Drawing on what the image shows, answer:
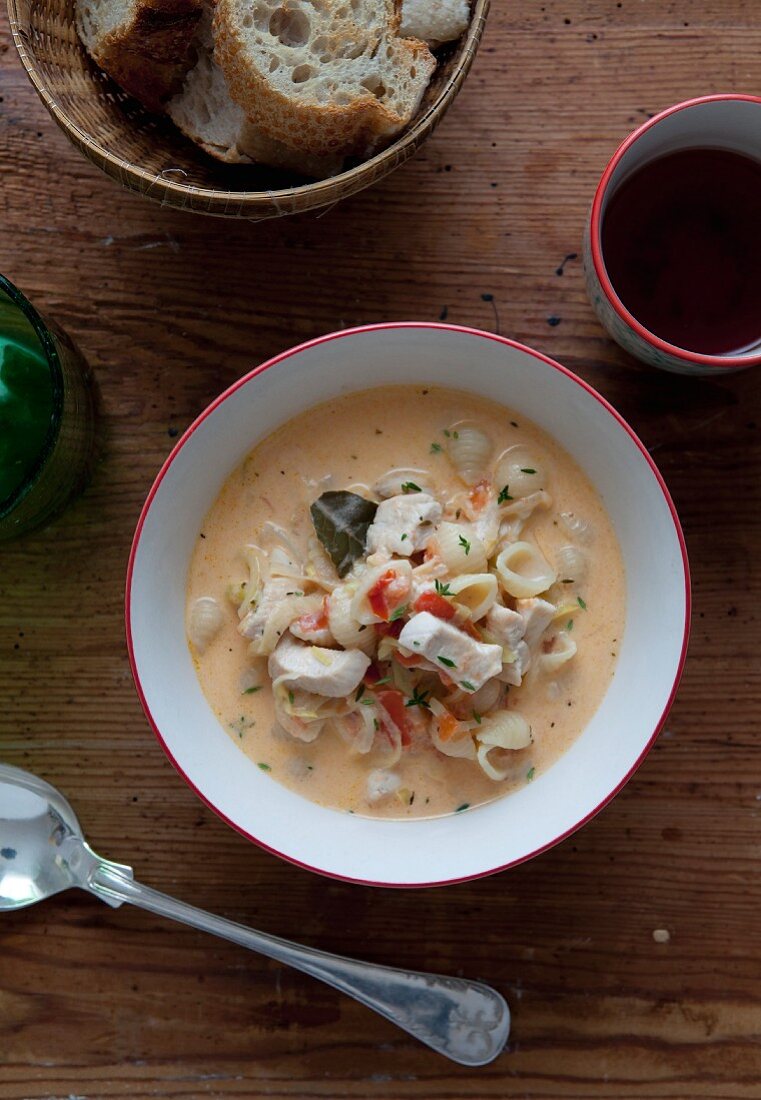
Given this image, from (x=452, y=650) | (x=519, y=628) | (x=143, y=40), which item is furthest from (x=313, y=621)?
(x=143, y=40)

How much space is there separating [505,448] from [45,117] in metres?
1.19

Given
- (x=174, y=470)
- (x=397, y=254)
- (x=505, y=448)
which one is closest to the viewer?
(x=174, y=470)

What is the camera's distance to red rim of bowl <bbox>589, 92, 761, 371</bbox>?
1.62 metres

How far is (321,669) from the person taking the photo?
1705 mm

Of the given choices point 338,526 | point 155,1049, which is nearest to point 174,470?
point 338,526

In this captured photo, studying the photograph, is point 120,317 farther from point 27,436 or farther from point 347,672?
point 347,672

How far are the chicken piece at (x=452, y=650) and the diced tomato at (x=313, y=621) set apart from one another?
0.16 metres

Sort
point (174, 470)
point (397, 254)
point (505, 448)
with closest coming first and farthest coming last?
1. point (174, 470)
2. point (505, 448)
3. point (397, 254)

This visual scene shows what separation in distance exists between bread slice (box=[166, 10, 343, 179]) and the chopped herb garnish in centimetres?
99

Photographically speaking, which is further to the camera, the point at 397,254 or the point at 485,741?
the point at 397,254

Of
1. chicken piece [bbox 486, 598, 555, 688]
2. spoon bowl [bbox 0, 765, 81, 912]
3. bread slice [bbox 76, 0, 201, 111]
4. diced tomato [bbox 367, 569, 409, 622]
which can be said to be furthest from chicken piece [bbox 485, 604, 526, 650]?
bread slice [bbox 76, 0, 201, 111]

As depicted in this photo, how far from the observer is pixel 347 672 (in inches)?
67.4

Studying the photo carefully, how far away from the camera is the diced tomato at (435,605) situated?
66.0 inches

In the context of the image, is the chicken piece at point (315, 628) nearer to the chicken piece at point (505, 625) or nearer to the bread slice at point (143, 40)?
the chicken piece at point (505, 625)
